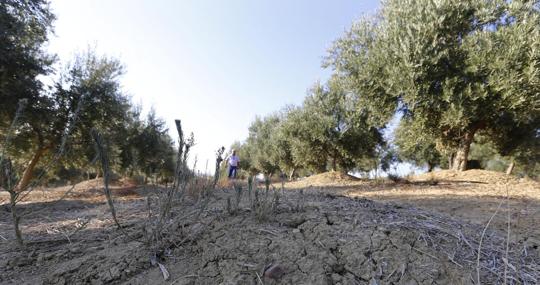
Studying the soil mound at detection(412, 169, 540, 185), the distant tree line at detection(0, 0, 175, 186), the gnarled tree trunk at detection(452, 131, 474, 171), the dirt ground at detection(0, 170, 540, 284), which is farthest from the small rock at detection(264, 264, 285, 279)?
the gnarled tree trunk at detection(452, 131, 474, 171)

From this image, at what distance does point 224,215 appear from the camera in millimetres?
2619

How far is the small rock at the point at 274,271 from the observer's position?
5.70 feet

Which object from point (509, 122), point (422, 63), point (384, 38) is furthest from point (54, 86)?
point (509, 122)

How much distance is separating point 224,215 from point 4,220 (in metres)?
4.22

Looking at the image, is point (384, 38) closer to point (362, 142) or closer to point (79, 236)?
point (362, 142)

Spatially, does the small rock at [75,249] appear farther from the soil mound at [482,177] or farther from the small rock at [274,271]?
the soil mound at [482,177]

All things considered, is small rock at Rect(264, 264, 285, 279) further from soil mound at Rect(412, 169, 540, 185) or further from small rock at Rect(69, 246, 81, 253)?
soil mound at Rect(412, 169, 540, 185)

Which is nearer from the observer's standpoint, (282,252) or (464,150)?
(282,252)

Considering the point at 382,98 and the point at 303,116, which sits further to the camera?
the point at 303,116

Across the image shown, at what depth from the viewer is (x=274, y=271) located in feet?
5.79

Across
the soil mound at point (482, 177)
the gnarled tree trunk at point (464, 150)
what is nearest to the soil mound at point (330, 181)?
the soil mound at point (482, 177)

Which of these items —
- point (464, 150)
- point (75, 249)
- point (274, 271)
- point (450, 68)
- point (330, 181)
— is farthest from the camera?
point (330, 181)

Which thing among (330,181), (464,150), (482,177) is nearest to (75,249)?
(330,181)

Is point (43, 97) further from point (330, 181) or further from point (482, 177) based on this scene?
point (482, 177)
